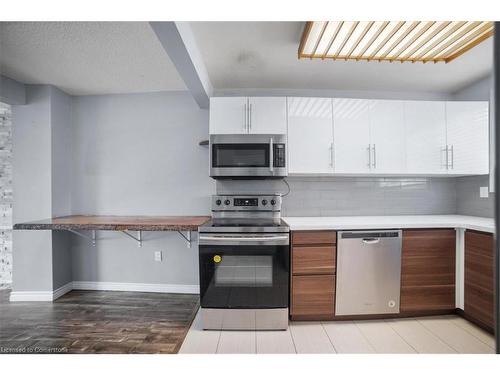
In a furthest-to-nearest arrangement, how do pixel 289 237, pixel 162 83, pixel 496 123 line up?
pixel 162 83, pixel 289 237, pixel 496 123

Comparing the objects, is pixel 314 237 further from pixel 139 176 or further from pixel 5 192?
pixel 5 192

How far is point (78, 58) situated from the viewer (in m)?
2.14

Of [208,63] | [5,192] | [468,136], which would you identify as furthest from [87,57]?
[468,136]

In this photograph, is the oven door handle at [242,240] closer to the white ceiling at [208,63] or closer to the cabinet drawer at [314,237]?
the cabinet drawer at [314,237]

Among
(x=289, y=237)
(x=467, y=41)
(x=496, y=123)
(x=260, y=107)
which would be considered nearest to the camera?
(x=496, y=123)

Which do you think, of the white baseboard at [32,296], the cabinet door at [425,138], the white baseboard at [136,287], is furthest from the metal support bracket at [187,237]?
the cabinet door at [425,138]

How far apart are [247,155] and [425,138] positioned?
1818mm

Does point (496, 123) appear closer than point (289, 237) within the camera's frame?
Yes

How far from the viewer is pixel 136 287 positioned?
2.81 meters

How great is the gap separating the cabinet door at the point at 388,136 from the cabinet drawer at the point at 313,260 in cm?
101

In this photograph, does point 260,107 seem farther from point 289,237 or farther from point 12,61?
point 12,61

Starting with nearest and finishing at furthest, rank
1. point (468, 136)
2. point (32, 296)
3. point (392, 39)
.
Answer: point (392, 39) → point (468, 136) → point (32, 296)

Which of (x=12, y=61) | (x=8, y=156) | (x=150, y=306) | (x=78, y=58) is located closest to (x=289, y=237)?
(x=150, y=306)

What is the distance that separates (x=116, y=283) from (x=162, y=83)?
2339 mm
